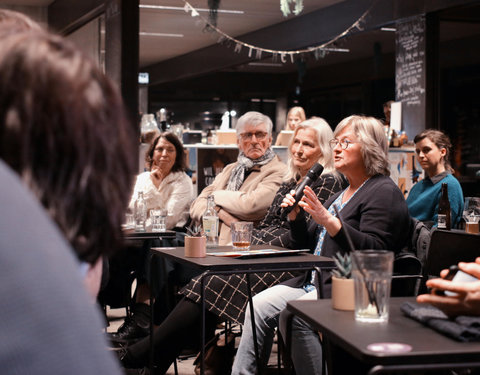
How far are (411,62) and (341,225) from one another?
15.3ft

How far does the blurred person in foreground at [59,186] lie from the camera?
14.8 inches

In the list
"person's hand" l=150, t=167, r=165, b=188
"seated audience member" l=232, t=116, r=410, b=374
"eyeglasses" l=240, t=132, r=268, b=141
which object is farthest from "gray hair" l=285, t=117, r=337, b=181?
"person's hand" l=150, t=167, r=165, b=188

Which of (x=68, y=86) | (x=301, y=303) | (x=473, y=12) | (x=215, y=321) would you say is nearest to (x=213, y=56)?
(x=473, y=12)

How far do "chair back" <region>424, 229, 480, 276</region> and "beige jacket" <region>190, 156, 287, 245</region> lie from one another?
1602 millimetres

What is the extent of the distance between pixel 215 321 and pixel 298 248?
0.60 m

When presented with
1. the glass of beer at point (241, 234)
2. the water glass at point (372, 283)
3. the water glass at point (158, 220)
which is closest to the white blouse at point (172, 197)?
the water glass at point (158, 220)

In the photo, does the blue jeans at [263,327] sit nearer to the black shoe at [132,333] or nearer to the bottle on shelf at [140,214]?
the black shoe at [132,333]

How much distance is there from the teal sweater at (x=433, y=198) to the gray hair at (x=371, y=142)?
1.40 meters

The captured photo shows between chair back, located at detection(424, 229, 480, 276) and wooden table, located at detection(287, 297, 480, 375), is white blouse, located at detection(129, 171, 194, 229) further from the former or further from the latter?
wooden table, located at detection(287, 297, 480, 375)

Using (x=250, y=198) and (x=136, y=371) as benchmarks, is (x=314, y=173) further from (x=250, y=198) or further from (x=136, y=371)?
(x=136, y=371)

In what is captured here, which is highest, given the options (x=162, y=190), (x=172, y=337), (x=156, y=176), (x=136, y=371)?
(x=156, y=176)

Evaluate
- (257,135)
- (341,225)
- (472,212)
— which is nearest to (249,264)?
(341,225)

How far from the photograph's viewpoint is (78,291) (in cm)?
40

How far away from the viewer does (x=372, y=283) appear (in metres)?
1.55
